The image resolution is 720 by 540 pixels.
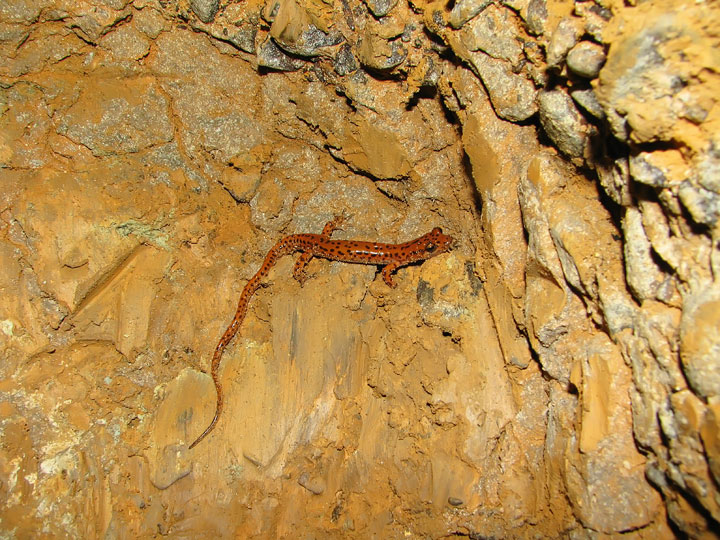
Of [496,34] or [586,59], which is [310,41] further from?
[586,59]

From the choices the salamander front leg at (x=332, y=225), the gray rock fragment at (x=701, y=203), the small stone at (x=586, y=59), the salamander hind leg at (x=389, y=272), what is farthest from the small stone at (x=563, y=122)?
the salamander front leg at (x=332, y=225)

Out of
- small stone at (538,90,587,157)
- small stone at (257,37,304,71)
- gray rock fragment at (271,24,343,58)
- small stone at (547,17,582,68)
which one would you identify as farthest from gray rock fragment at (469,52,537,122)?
small stone at (257,37,304,71)

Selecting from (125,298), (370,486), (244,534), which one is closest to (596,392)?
(370,486)

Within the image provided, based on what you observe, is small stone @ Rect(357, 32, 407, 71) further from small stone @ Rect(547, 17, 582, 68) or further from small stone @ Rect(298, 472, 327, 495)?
small stone @ Rect(298, 472, 327, 495)

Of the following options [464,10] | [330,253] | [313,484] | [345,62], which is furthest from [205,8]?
[313,484]

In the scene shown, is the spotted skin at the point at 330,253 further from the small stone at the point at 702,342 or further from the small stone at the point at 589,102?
the small stone at the point at 702,342

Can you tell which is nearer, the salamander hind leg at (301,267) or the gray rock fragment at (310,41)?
the gray rock fragment at (310,41)
